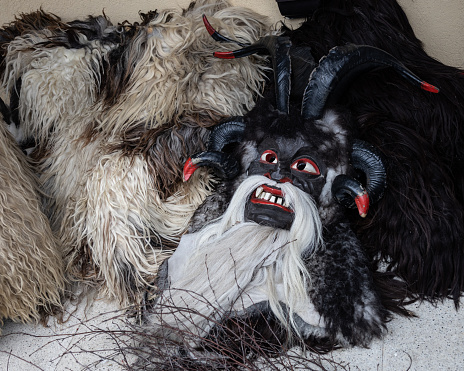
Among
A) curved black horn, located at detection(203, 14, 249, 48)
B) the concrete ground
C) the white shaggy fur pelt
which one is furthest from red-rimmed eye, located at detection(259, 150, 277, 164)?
the white shaggy fur pelt

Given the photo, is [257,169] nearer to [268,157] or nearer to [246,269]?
[268,157]

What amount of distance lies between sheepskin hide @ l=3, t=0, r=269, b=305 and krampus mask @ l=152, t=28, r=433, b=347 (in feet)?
0.44

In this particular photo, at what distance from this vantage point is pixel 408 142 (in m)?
2.06

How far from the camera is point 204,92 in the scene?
2230 mm

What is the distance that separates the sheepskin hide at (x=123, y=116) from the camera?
2.10m

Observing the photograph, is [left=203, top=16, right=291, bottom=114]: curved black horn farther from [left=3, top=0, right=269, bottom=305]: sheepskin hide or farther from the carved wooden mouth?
the carved wooden mouth

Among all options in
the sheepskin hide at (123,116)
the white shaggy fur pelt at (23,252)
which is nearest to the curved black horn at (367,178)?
the sheepskin hide at (123,116)

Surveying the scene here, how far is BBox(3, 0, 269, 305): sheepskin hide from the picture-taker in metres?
2.10

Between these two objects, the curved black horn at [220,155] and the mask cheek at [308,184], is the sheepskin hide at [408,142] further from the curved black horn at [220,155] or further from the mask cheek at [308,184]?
the curved black horn at [220,155]

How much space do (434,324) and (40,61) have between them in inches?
74.5

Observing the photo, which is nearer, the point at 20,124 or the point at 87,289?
the point at 87,289

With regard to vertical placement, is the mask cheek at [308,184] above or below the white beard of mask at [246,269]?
above

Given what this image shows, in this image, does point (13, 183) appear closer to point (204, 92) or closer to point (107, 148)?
point (107, 148)

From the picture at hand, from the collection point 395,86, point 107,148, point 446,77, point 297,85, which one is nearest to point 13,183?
point 107,148
